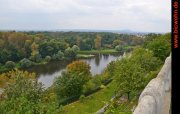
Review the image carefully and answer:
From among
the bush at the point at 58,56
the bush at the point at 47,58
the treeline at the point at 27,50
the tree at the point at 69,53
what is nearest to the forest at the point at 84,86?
the treeline at the point at 27,50

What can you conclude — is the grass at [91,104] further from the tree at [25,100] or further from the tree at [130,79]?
the tree at [25,100]

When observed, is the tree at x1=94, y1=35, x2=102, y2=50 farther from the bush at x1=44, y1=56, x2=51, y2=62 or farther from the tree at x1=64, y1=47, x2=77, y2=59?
the bush at x1=44, y1=56, x2=51, y2=62

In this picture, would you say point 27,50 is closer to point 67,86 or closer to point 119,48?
point 119,48

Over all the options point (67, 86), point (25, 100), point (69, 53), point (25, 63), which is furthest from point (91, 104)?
point (69, 53)

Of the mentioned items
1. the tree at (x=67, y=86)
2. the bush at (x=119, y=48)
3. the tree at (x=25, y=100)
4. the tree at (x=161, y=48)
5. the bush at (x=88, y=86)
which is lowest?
the bush at (x=119, y=48)

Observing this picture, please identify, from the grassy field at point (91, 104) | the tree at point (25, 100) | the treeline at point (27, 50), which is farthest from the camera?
the treeline at point (27, 50)

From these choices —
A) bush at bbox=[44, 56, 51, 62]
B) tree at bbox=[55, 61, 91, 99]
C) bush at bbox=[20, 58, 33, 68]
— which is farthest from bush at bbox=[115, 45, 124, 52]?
tree at bbox=[55, 61, 91, 99]
